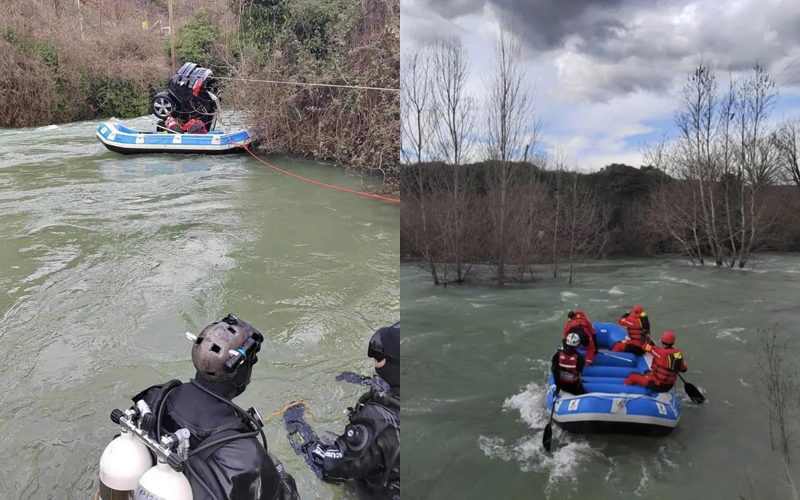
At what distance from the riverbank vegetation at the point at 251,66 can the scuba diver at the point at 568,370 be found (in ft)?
13.3

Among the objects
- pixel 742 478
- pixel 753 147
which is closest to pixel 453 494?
pixel 742 478

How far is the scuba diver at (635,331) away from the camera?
383 centimetres

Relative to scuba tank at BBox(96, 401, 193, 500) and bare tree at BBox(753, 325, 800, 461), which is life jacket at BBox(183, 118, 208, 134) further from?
bare tree at BBox(753, 325, 800, 461)

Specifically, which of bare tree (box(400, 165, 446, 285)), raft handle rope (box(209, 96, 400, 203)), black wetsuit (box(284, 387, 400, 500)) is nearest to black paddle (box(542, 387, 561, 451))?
black wetsuit (box(284, 387, 400, 500))

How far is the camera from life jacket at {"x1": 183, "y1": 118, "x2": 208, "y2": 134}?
38.1ft

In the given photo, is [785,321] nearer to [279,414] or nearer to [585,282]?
[585,282]

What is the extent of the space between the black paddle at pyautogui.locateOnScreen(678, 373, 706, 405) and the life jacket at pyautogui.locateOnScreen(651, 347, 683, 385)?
21 centimetres

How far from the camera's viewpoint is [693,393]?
4.01m

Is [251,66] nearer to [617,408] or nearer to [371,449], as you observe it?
[617,408]

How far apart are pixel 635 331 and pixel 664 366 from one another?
37 centimetres

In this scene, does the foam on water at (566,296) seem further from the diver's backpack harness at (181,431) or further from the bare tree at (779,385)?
the diver's backpack harness at (181,431)

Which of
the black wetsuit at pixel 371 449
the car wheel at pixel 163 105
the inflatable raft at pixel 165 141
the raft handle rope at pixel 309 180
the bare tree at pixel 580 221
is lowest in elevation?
the black wetsuit at pixel 371 449

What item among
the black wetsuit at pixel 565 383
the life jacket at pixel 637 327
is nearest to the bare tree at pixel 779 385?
the life jacket at pixel 637 327

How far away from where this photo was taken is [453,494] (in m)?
1.57
